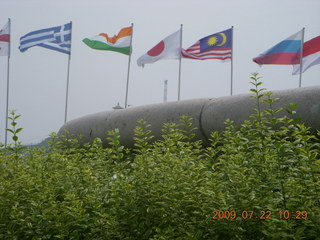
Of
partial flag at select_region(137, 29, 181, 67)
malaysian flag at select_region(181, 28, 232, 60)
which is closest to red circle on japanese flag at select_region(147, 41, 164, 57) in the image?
partial flag at select_region(137, 29, 181, 67)

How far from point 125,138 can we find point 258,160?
17.0 feet

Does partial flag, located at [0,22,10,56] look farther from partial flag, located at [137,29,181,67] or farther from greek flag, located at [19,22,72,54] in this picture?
partial flag, located at [137,29,181,67]

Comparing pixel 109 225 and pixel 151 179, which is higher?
pixel 151 179

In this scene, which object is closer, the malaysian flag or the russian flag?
the russian flag

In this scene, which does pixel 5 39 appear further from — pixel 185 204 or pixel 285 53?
pixel 185 204

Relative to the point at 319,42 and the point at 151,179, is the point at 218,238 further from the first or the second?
the point at 319,42

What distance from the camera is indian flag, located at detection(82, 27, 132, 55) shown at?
13602 millimetres

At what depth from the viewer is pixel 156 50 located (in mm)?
13547

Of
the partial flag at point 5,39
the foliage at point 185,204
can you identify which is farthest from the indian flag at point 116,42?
the foliage at point 185,204

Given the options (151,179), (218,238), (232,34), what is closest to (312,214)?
(218,238)

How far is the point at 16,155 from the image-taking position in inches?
148

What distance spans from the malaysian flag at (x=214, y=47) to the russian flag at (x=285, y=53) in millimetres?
1769

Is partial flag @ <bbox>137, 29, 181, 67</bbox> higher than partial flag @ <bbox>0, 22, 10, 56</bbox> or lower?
lower

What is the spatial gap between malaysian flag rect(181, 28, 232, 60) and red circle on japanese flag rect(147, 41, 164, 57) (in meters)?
1.25
